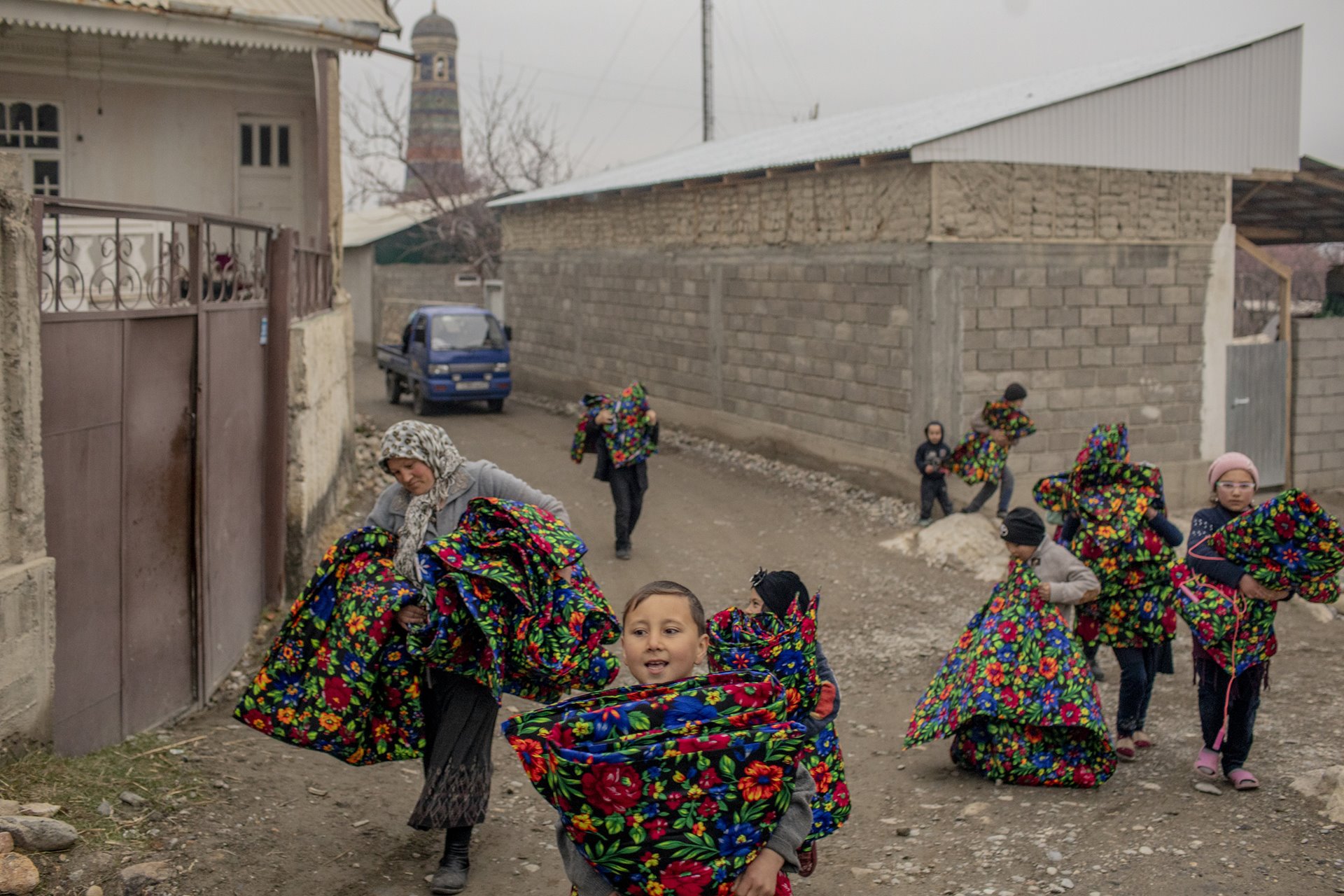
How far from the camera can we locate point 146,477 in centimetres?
560

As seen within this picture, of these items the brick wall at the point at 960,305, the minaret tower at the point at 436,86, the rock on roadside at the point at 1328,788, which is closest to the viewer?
the rock on roadside at the point at 1328,788

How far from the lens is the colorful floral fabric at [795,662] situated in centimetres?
356

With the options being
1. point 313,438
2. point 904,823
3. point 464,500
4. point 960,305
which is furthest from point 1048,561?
point 960,305

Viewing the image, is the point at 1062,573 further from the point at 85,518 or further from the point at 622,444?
the point at 622,444

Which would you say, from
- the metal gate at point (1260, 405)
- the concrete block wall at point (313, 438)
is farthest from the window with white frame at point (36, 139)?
the metal gate at point (1260, 405)

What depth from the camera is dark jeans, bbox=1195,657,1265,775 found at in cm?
533

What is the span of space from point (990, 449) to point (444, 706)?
25.8 ft

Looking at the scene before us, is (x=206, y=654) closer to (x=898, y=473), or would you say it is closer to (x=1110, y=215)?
(x=898, y=473)

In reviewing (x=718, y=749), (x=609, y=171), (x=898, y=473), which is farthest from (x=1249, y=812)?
(x=609, y=171)

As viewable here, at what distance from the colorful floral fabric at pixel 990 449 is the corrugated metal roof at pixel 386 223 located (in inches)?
811

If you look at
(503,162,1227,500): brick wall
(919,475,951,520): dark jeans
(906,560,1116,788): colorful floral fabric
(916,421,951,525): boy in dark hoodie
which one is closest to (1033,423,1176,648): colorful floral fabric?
(906,560,1116,788): colorful floral fabric

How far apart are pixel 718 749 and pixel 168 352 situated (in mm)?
4154

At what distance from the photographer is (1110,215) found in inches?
489

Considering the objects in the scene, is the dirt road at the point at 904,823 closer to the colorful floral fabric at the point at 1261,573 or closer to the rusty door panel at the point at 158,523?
the rusty door panel at the point at 158,523
